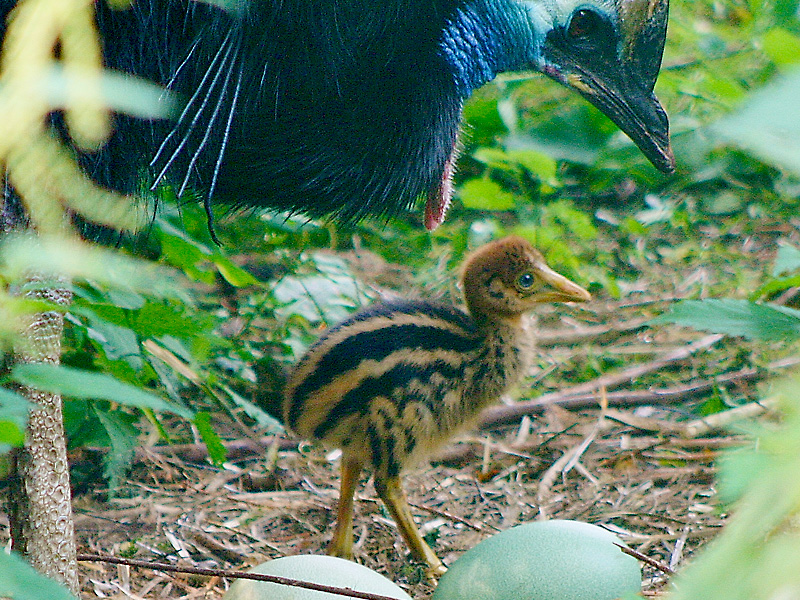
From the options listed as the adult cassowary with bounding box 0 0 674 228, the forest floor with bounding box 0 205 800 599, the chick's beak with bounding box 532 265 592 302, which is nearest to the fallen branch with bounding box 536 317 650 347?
the forest floor with bounding box 0 205 800 599

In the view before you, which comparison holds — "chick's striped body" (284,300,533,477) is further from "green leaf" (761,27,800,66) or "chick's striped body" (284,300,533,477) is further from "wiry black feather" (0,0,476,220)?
"green leaf" (761,27,800,66)

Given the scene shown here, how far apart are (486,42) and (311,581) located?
1073 millimetres

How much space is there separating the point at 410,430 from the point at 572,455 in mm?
533

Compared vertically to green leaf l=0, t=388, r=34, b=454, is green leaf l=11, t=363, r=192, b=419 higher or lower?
higher

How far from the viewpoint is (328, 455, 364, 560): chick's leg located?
1831mm

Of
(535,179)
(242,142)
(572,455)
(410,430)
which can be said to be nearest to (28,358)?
(242,142)

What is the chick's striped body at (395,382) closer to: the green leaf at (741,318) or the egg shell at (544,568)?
the egg shell at (544,568)

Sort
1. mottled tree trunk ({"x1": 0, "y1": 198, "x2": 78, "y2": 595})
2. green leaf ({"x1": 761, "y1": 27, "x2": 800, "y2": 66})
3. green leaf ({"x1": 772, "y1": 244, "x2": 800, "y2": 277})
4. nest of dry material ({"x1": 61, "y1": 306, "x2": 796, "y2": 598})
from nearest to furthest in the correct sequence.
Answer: green leaf ({"x1": 761, "y1": 27, "x2": 800, "y2": 66}) < mottled tree trunk ({"x1": 0, "y1": 198, "x2": 78, "y2": 595}) < green leaf ({"x1": 772, "y1": 244, "x2": 800, "y2": 277}) < nest of dry material ({"x1": 61, "y1": 306, "x2": 796, "y2": 598})

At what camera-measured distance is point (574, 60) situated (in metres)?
1.89

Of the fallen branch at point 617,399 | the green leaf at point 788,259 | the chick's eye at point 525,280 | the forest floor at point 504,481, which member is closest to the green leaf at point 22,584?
the forest floor at point 504,481

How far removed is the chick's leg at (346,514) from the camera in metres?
1.83

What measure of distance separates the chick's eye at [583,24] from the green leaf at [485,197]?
4.50 ft

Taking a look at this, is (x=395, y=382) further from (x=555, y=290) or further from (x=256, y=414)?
(x=555, y=290)

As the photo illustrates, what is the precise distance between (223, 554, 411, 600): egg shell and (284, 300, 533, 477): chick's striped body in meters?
0.53
